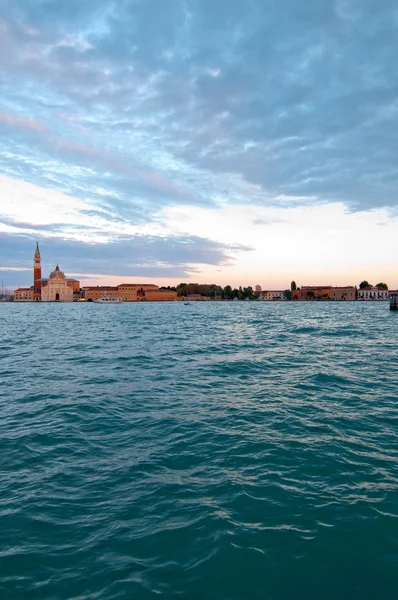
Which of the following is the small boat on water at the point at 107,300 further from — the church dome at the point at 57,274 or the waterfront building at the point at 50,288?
the church dome at the point at 57,274

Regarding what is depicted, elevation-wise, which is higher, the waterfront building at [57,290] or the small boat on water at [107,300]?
the waterfront building at [57,290]

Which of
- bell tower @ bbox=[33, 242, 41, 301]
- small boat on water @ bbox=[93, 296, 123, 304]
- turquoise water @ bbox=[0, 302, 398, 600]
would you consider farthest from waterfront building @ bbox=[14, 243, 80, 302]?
turquoise water @ bbox=[0, 302, 398, 600]

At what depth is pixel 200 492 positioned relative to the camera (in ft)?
18.5

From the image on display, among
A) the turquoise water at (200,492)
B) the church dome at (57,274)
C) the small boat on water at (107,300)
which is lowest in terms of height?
the turquoise water at (200,492)

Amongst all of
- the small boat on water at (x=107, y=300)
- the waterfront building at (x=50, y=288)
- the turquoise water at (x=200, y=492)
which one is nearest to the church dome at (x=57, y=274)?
the waterfront building at (x=50, y=288)

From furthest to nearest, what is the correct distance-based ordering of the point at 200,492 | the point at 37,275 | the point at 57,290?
the point at 37,275 < the point at 57,290 < the point at 200,492

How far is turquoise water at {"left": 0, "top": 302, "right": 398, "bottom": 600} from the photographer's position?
4.05 metres

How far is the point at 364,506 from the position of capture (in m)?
5.24

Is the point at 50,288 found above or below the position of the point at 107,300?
above

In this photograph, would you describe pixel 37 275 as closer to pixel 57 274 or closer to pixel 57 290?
pixel 57 274

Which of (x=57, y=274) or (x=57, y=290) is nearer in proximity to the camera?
(x=57, y=290)

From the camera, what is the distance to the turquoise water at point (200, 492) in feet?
13.3

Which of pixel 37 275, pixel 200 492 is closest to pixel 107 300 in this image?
pixel 37 275

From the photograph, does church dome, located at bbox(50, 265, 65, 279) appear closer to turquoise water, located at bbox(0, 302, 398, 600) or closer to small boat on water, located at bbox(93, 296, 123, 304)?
small boat on water, located at bbox(93, 296, 123, 304)
